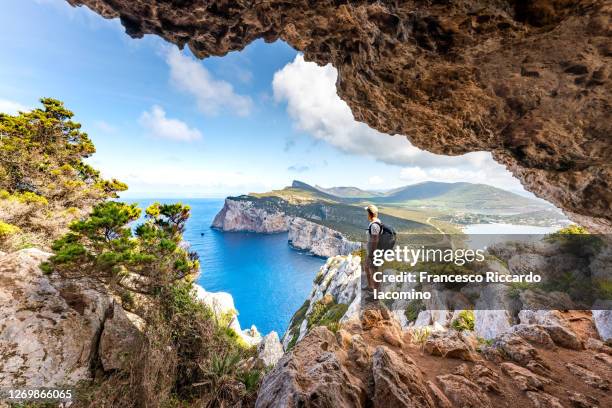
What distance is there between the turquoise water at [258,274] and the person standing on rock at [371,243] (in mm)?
51884

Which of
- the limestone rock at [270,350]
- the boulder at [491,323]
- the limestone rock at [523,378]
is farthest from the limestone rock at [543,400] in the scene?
the limestone rock at [270,350]

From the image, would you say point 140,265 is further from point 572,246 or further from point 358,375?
point 572,246

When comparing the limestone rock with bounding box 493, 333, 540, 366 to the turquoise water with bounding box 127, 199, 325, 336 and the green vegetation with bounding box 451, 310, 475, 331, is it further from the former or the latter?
the turquoise water with bounding box 127, 199, 325, 336

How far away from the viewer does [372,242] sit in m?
7.39

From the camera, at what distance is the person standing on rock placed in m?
7.31

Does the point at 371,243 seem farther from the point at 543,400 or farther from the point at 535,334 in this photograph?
the point at 535,334

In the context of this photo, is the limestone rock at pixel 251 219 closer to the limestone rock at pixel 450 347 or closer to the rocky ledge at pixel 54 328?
the rocky ledge at pixel 54 328

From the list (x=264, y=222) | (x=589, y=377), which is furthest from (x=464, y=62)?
(x=264, y=222)

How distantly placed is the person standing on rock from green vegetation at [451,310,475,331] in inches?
327

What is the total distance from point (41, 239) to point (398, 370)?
792 inches

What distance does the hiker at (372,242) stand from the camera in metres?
7.30

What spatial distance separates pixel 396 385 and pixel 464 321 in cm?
1143

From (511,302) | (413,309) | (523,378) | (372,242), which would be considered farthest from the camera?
(413,309)

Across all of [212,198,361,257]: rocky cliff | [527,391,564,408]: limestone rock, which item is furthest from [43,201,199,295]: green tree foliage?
[212,198,361,257]: rocky cliff
